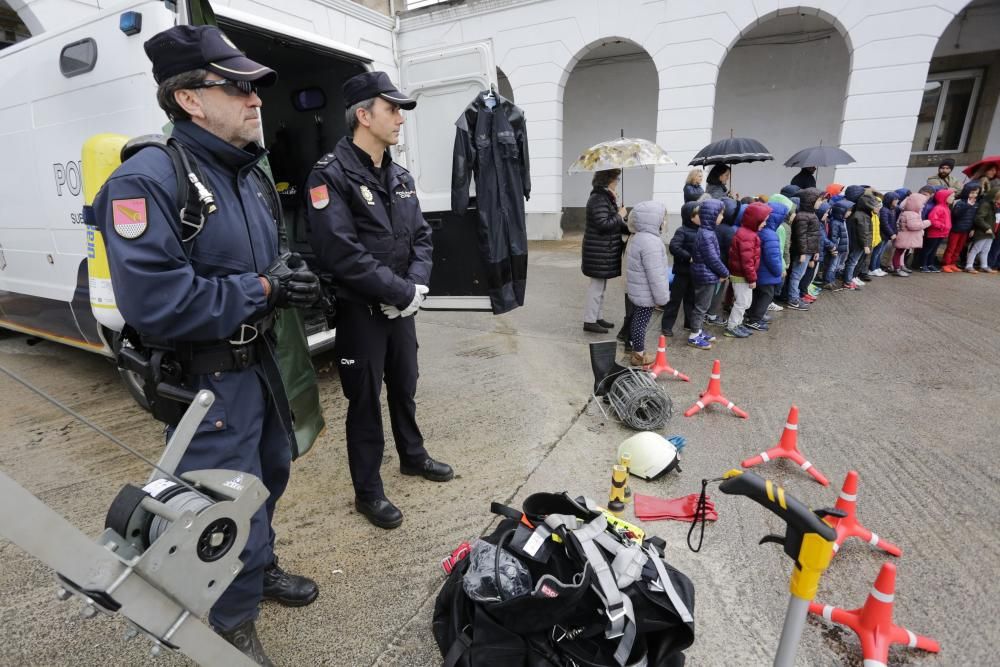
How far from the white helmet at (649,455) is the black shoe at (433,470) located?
1037 mm

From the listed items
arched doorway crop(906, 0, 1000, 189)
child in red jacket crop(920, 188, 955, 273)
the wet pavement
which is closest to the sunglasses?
the wet pavement

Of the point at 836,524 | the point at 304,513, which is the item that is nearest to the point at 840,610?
the point at 836,524

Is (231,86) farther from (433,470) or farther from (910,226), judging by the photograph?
(910,226)

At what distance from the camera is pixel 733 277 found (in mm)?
5738

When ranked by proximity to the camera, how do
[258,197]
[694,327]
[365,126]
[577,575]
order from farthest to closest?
[694,327] → [365,126] → [258,197] → [577,575]

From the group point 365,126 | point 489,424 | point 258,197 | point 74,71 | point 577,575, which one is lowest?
point 489,424

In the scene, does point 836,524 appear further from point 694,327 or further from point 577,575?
point 694,327

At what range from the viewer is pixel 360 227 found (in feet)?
8.23

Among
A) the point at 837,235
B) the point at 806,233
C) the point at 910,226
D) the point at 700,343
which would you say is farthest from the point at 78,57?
the point at 910,226

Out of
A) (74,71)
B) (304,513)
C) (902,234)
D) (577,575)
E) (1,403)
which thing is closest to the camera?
(577,575)

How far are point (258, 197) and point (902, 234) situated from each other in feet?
33.6

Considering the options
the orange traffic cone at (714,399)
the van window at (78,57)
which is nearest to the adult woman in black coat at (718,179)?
the orange traffic cone at (714,399)

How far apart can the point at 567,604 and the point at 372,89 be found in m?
2.33

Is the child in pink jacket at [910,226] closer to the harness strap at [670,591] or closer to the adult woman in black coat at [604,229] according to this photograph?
the adult woman in black coat at [604,229]
